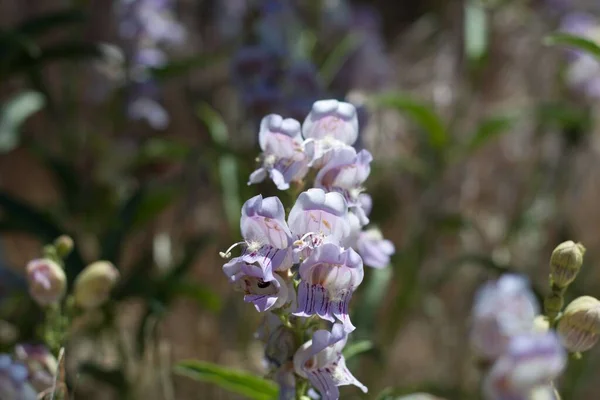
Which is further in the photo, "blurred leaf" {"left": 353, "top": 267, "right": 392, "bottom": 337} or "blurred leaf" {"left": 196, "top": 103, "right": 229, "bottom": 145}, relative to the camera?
"blurred leaf" {"left": 196, "top": 103, "right": 229, "bottom": 145}

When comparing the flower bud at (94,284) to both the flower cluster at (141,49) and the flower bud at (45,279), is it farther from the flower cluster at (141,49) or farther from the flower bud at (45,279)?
the flower cluster at (141,49)

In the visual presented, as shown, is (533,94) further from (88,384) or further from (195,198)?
(88,384)

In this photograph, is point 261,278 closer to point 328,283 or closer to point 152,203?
point 328,283

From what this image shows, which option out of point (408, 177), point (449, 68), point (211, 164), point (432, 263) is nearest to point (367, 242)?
point (211, 164)

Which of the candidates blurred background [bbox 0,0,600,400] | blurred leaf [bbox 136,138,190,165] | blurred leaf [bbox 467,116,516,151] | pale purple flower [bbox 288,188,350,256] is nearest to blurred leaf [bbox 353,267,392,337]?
blurred background [bbox 0,0,600,400]

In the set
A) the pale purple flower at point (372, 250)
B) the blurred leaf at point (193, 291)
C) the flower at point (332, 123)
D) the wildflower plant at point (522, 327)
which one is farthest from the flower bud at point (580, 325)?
the blurred leaf at point (193, 291)

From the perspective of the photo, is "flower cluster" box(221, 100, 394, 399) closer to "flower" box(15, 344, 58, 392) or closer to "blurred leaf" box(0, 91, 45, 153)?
"flower" box(15, 344, 58, 392)

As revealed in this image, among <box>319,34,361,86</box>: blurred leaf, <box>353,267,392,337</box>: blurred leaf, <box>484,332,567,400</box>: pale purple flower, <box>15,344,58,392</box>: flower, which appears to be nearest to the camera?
<box>484,332,567,400</box>: pale purple flower
